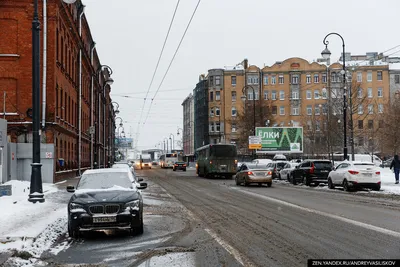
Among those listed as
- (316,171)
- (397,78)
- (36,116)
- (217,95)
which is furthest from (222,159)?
(397,78)

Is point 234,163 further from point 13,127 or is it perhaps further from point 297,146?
point 297,146

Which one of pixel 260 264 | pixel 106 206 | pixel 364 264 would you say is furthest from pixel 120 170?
pixel 364 264

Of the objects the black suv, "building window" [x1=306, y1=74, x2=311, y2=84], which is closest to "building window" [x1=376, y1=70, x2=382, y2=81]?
"building window" [x1=306, y1=74, x2=311, y2=84]

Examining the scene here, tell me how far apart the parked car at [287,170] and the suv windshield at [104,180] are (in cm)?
2648

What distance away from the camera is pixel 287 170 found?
130ft

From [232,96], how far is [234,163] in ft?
203

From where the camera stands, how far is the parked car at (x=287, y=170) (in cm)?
3889

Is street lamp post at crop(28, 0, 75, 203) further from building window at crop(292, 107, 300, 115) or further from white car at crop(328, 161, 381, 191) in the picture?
building window at crop(292, 107, 300, 115)

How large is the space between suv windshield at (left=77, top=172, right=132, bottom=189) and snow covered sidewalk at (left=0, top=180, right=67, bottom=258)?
122 cm

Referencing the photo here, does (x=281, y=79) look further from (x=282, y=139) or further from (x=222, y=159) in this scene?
(x=222, y=159)

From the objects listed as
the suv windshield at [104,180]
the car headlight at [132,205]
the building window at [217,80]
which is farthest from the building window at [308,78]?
the car headlight at [132,205]

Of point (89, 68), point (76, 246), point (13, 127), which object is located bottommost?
point (76, 246)

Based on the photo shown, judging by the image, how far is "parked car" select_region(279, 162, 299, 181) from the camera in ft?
128

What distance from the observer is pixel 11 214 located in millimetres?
14141
